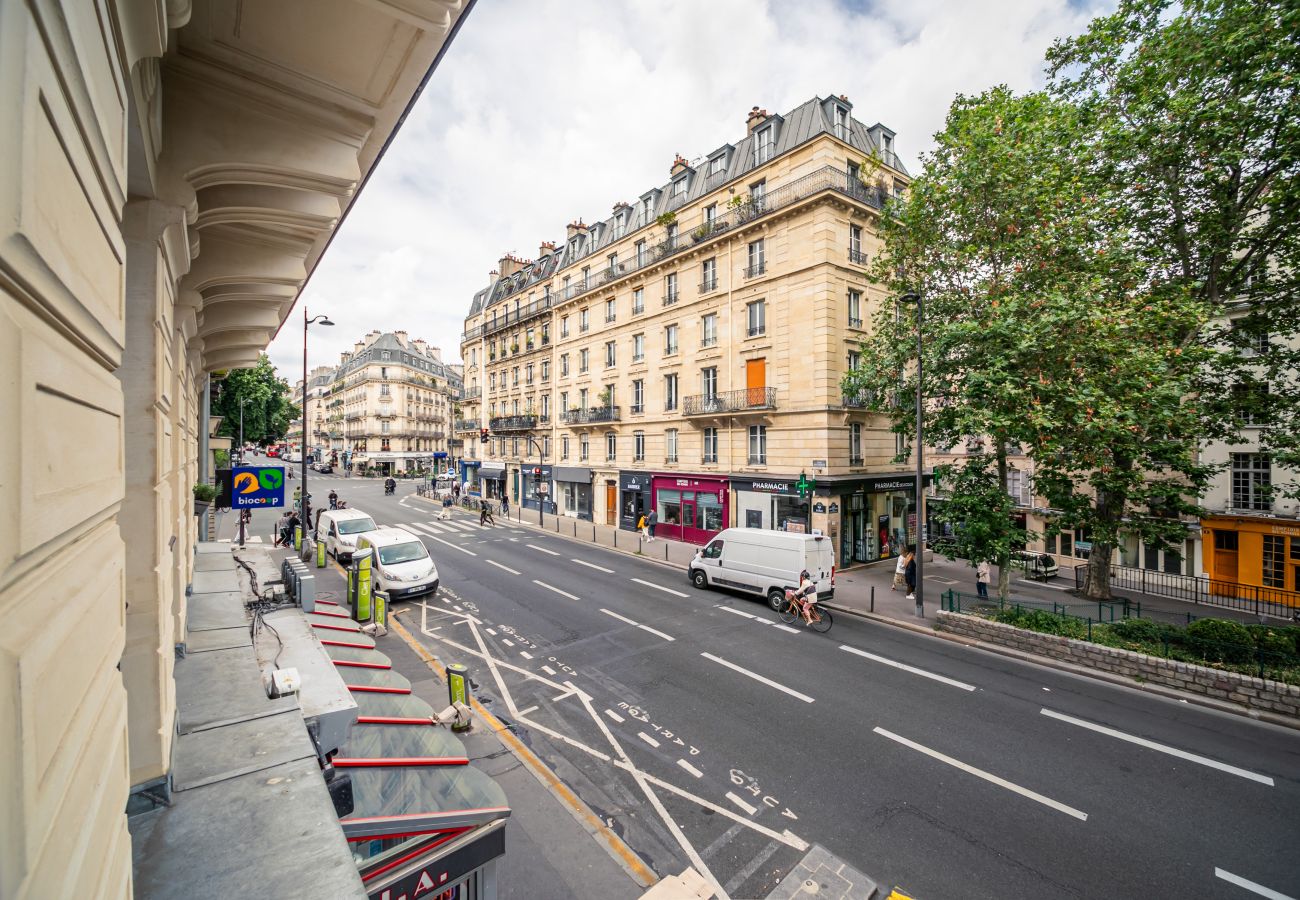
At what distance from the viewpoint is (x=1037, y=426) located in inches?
466

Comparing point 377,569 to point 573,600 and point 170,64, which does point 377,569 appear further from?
point 170,64

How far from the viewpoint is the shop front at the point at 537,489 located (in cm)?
3547

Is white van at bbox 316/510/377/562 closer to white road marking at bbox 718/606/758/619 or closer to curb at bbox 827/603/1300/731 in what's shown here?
white road marking at bbox 718/606/758/619

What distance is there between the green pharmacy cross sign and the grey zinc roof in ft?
41.5

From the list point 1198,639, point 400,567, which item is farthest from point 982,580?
point 400,567

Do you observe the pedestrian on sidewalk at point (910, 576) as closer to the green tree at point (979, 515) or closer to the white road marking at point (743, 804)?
the green tree at point (979, 515)

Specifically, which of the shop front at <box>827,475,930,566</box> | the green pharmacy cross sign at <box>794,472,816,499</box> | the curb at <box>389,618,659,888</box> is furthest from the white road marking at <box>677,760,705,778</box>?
the shop front at <box>827,475,930,566</box>

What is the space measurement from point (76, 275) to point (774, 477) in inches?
861

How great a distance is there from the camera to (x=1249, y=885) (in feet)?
18.9

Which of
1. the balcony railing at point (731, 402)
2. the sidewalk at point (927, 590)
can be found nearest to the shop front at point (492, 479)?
the sidewalk at point (927, 590)

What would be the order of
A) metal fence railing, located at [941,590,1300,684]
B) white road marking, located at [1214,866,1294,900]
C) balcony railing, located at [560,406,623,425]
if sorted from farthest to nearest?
balcony railing, located at [560,406,623,425] < metal fence railing, located at [941,590,1300,684] < white road marking, located at [1214,866,1294,900]

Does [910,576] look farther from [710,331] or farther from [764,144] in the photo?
[764,144]

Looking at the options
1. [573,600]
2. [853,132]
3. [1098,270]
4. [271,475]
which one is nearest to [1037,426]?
[1098,270]

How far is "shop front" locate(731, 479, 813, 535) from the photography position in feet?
70.0
